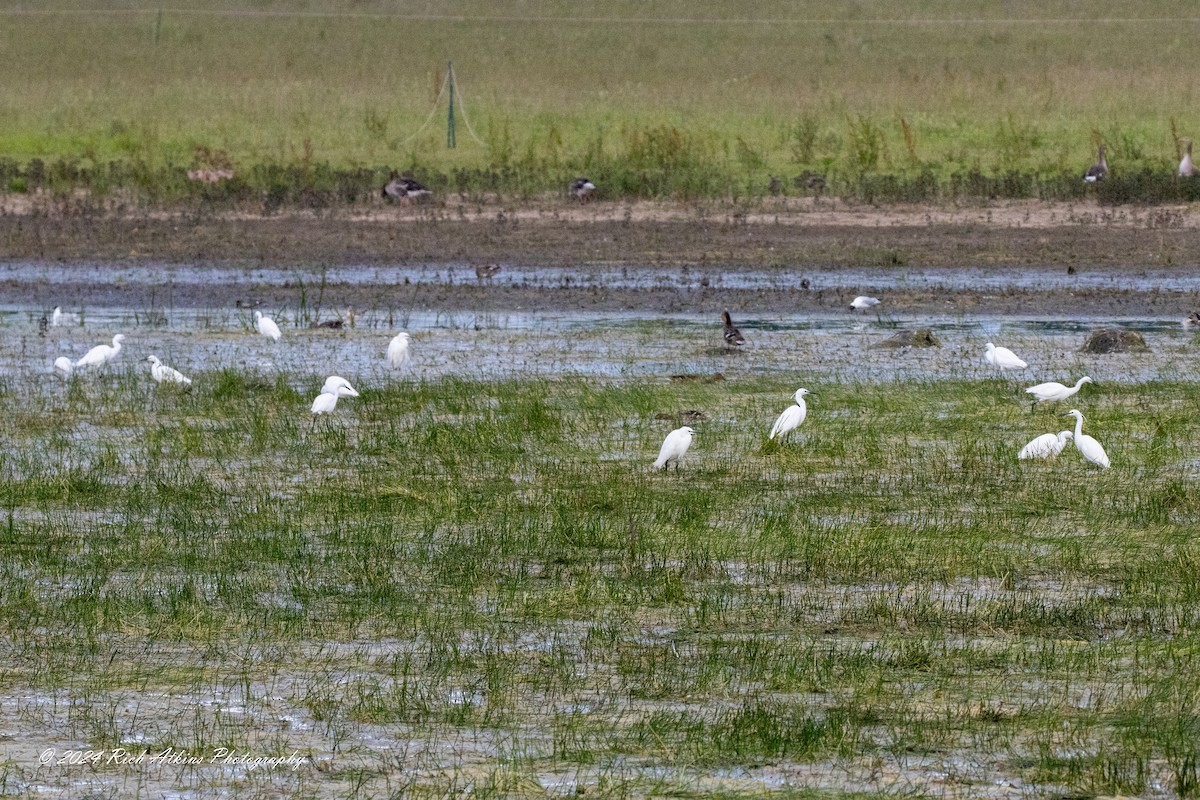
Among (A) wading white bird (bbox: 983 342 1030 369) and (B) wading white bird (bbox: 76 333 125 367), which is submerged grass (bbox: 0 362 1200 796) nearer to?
(A) wading white bird (bbox: 983 342 1030 369)

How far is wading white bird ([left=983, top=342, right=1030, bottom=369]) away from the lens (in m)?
13.7

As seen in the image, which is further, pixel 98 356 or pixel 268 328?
pixel 268 328

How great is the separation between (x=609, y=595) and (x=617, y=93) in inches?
1294

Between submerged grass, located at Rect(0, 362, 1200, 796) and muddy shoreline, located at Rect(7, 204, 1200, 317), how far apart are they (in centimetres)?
641

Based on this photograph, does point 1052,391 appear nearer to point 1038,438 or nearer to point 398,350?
point 1038,438

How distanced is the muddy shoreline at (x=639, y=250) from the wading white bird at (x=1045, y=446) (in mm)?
7664

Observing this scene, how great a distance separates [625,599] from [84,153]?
24.1m

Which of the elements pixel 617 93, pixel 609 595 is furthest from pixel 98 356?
pixel 617 93

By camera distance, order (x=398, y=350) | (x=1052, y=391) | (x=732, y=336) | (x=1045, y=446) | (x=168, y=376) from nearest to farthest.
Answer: (x=1045, y=446) → (x=1052, y=391) → (x=168, y=376) → (x=398, y=350) → (x=732, y=336)

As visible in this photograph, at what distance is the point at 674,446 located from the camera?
10.2m

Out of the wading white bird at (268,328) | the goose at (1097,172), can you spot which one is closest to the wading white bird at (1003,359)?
the wading white bird at (268,328)

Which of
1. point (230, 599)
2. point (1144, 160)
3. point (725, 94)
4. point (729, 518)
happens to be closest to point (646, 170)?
point (1144, 160)

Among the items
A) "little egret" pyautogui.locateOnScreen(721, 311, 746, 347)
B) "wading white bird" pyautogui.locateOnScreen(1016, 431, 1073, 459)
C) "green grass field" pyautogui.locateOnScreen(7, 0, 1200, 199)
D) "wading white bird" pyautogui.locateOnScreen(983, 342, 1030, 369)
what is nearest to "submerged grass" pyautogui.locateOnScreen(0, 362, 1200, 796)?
Answer: "wading white bird" pyautogui.locateOnScreen(1016, 431, 1073, 459)

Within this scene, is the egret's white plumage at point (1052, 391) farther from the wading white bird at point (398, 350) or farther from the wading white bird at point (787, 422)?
the wading white bird at point (398, 350)
